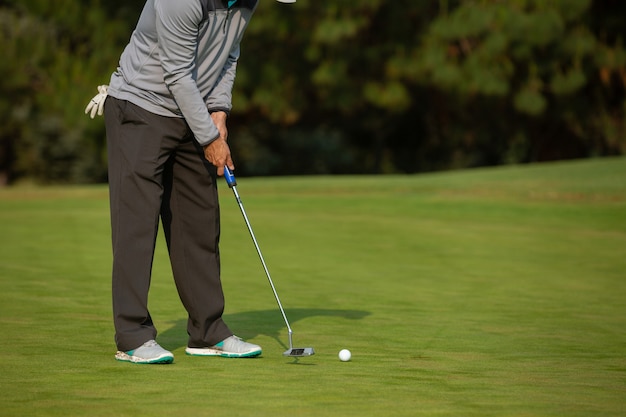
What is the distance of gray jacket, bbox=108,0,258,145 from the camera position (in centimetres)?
517

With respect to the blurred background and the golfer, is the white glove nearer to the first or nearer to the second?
the golfer

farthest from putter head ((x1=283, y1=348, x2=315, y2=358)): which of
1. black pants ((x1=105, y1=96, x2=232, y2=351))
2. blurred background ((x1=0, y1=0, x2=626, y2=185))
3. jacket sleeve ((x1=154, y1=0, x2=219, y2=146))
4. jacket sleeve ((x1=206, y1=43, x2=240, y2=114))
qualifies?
blurred background ((x1=0, y1=0, x2=626, y2=185))

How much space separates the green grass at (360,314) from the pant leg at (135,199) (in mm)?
286

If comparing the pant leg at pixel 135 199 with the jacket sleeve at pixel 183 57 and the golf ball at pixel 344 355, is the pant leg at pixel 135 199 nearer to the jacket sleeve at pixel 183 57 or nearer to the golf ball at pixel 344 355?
the jacket sleeve at pixel 183 57

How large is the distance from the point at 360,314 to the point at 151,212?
6.69ft

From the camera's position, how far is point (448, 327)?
6.57 meters

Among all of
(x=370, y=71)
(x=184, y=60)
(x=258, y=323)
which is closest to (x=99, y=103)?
(x=184, y=60)

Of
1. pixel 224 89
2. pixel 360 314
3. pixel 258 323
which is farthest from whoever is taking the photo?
pixel 360 314

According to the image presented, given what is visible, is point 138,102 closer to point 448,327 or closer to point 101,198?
point 448,327

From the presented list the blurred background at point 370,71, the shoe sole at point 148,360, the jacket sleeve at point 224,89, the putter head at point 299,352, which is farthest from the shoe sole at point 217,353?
the blurred background at point 370,71

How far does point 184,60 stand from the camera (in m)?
5.21

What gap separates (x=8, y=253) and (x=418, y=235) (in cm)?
410

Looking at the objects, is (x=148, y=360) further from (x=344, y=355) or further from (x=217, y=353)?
(x=344, y=355)

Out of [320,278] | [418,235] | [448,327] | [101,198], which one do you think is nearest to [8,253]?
[320,278]
